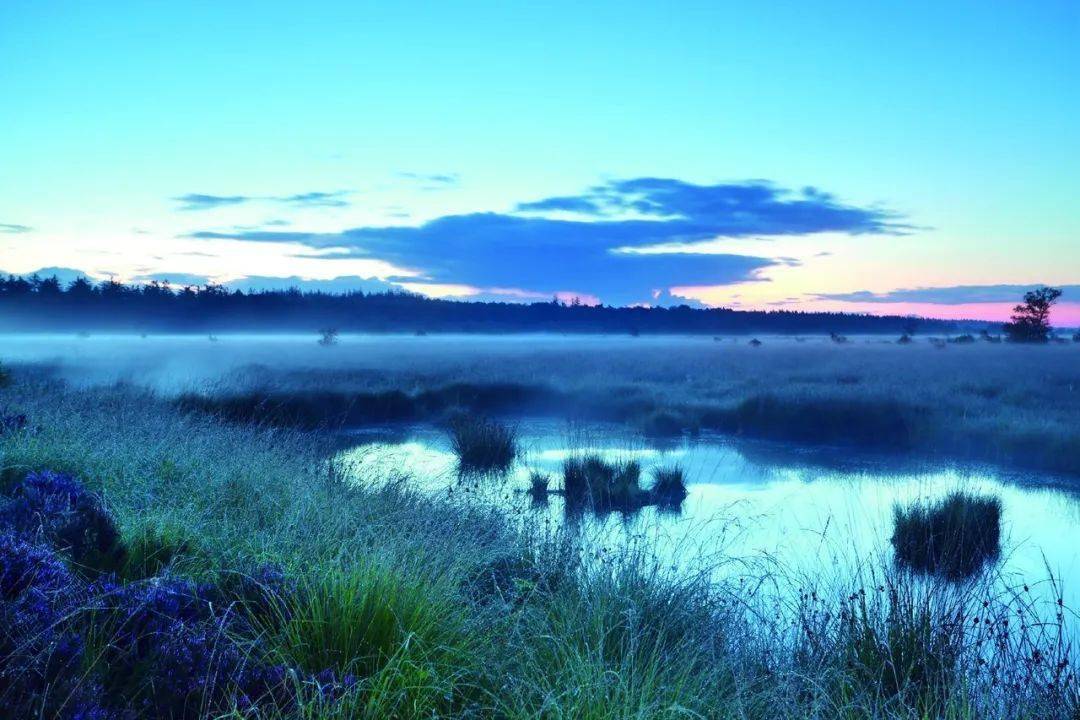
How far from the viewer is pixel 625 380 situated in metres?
33.1

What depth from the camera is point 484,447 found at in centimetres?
1553

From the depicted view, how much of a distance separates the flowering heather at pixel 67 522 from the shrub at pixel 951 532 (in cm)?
754

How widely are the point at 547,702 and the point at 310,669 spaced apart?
120cm

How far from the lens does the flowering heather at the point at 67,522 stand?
4.71 m

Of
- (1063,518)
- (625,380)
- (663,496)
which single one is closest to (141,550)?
(663,496)

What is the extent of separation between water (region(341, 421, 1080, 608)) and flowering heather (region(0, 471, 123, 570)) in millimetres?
3995

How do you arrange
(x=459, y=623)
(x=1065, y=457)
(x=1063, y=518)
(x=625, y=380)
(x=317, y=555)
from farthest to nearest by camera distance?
(x=625, y=380)
(x=1065, y=457)
(x=1063, y=518)
(x=317, y=555)
(x=459, y=623)

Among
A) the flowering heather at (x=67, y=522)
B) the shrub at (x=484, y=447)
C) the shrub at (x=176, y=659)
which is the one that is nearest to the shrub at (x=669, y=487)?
the shrub at (x=484, y=447)

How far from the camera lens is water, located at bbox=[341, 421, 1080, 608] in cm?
881

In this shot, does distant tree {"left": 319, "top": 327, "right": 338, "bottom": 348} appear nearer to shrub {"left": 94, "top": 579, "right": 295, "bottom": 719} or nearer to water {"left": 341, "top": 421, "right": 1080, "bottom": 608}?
water {"left": 341, "top": 421, "right": 1080, "bottom": 608}

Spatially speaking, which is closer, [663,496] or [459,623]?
[459,623]

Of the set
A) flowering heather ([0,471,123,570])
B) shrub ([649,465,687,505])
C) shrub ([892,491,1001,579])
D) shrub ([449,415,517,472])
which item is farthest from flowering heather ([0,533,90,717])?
shrub ([449,415,517,472])

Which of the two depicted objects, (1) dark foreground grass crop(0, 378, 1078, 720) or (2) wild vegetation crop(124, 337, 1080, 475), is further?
(2) wild vegetation crop(124, 337, 1080, 475)

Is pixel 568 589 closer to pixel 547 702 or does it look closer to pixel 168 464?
pixel 547 702
